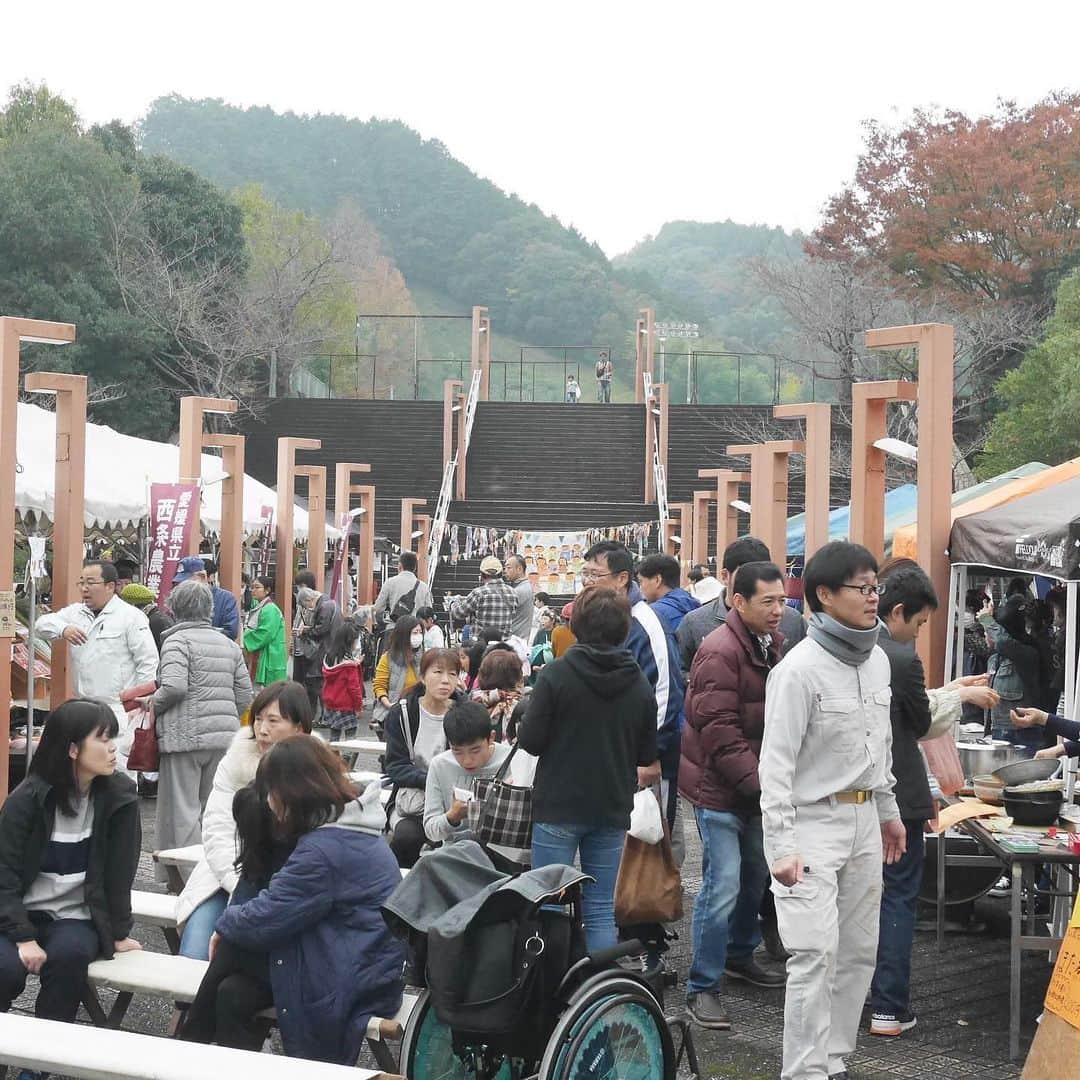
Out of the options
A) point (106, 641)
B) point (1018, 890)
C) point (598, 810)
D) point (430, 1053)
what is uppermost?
point (106, 641)

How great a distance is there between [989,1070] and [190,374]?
31.0 m

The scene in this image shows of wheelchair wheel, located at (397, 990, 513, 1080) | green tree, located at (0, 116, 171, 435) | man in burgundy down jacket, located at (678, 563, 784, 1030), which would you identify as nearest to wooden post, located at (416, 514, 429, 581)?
green tree, located at (0, 116, 171, 435)

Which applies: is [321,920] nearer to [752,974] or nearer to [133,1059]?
[133,1059]

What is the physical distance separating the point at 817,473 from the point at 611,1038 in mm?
7915

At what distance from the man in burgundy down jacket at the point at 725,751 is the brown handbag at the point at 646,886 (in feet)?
0.48

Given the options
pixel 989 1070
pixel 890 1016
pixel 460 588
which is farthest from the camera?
pixel 460 588

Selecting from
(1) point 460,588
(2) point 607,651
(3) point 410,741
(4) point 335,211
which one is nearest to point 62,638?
(3) point 410,741

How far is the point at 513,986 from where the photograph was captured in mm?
3287

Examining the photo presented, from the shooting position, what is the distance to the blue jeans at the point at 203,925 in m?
4.48

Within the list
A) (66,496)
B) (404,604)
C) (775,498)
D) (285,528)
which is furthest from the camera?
(285,528)

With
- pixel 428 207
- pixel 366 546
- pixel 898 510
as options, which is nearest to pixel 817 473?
pixel 898 510

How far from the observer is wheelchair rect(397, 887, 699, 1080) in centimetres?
333

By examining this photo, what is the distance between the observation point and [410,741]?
5668 millimetres

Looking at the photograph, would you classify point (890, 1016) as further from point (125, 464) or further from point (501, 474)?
point (501, 474)
